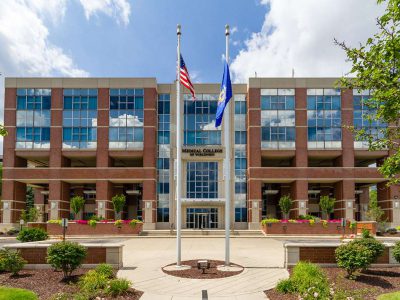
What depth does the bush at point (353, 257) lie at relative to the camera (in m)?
13.0

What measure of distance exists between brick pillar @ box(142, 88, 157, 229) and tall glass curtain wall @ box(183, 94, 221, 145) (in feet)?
15.3

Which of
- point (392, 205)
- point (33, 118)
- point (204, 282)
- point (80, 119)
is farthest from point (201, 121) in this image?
point (204, 282)

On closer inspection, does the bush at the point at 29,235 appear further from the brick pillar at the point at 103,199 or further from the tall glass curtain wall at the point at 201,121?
the tall glass curtain wall at the point at 201,121

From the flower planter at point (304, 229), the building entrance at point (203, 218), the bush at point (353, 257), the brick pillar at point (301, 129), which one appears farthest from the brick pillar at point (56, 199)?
the bush at point (353, 257)

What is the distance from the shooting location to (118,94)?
52781 millimetres

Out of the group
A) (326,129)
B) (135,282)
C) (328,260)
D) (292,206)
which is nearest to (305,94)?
(326,129)

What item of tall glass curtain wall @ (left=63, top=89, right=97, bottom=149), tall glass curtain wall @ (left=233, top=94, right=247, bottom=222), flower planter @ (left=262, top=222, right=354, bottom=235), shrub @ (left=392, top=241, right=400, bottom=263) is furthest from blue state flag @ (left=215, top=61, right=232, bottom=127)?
tall glass curtain wall @ (left=63, top=89, right=97, bottom=149)

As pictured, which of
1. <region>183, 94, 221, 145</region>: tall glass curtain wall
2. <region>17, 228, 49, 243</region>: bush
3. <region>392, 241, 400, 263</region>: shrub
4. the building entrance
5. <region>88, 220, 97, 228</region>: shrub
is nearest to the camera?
<region>392, 241, 400, 263</region>: shrub

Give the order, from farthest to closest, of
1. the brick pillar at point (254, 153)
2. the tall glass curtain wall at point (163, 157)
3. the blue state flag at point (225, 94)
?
the tall glass curtain wall at point (163, 157) < the brick pillar at point (254, 153) < the blue state flag at point (225, 94)

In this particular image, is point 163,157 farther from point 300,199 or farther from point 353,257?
point 353,257

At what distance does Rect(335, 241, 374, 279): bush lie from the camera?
1302cm

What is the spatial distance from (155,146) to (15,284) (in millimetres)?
40090

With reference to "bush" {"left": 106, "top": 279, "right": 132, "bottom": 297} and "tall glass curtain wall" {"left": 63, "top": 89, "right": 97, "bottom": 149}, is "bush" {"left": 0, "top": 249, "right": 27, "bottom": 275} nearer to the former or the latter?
"bush" {"left": 106, "top": 279, "right": 132, "bottom": 297}

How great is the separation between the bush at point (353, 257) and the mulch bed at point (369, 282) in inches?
17.3
